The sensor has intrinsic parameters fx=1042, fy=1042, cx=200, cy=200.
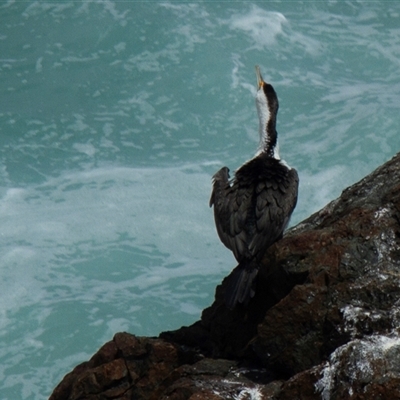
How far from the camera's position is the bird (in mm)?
6500

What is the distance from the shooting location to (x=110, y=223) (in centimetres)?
1388

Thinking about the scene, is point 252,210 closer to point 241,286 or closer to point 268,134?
point 241,286

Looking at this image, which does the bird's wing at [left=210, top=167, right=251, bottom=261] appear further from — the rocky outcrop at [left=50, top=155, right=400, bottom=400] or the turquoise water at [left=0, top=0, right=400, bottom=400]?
the turquoise water at [left=0, top=0, right=400, bottom=400]

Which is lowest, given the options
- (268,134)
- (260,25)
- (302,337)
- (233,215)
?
(302,337)

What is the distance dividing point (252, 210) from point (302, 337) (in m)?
1.44

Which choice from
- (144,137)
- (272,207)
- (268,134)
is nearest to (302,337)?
(272,207)

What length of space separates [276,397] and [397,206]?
1.53 m

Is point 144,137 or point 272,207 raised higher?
point 144,137

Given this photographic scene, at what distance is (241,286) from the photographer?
6.27 metres

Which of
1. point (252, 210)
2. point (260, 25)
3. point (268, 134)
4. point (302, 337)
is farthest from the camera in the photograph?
point (260, 25)

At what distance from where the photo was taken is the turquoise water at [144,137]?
12.6 meters

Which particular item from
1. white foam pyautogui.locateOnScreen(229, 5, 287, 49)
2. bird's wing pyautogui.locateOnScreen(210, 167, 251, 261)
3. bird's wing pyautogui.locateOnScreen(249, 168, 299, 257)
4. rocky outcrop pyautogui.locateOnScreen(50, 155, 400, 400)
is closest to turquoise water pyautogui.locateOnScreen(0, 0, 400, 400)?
white foam pyautogui.locateOnScreen(229, 5, 287, 49)

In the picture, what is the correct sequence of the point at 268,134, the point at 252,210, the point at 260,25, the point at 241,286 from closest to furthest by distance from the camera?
the point at 241,286 < the point at 252,210 < the point at 268,134 < the point at 260,25

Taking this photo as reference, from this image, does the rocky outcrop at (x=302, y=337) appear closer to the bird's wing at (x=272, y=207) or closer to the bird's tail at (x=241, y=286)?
the bird's tail at (x=241, y=286)
